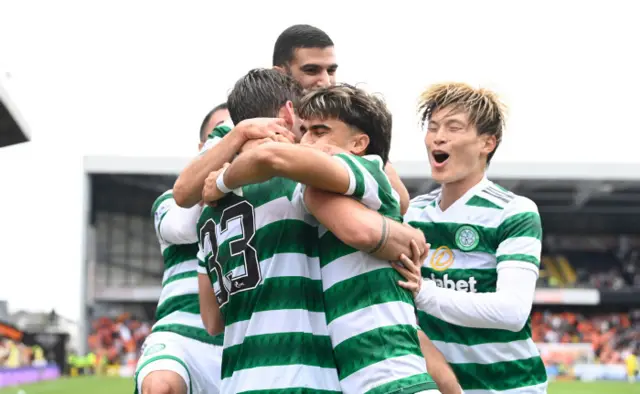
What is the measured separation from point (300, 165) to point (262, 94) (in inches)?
Result: 19.7

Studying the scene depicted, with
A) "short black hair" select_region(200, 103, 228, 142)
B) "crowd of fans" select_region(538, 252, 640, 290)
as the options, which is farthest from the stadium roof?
"crowd of fans" select_region(538, 252, 640, 290)

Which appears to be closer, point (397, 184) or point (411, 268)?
point (411, 268)

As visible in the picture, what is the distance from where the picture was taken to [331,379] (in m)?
2.73

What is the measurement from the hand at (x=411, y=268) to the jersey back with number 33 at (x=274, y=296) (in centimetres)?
25

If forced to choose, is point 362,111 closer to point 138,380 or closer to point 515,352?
point 515,352

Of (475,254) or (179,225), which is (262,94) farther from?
(475,254)

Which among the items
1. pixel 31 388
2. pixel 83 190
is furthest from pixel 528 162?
pixel 31 388

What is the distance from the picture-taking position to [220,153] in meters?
2.96

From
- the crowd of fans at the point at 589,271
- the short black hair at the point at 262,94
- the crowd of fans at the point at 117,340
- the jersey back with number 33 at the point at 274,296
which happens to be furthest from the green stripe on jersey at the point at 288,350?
the crowd of fans at the point at 589,271

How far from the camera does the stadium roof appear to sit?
19.7 m

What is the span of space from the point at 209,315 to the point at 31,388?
71.6 ft

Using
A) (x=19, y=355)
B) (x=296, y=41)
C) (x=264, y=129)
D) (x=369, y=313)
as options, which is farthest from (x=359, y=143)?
(x=19, y=355)

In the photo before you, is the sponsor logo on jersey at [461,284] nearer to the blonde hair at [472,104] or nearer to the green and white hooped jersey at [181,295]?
the blonde hair at [472,104]

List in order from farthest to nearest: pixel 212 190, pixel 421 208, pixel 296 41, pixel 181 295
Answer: pixel 296 41
pixel 181 295
pixel 421 208
pixel 212 190
